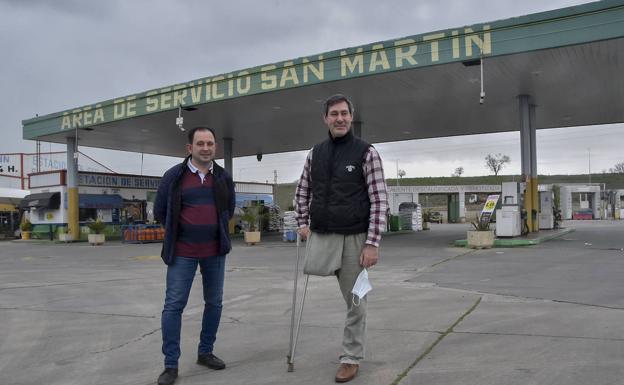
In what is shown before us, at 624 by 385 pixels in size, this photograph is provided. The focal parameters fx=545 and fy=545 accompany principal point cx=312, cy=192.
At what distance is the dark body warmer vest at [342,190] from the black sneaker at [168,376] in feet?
4.71

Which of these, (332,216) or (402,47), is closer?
(332,216)

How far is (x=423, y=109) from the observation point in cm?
2128

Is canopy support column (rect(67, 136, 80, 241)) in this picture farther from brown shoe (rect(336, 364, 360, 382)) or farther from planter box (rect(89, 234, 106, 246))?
brown shoe (rect(336, 364, 360, 382))

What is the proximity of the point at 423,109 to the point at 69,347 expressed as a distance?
715 inches

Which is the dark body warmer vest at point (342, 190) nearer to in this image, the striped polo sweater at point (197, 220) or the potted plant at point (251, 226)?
the striped polo sweater at point (197, 220)

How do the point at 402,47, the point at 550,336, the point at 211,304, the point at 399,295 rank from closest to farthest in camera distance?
the point at 211,304, the point at 550,336, the point at 399,295, the point at 402,47

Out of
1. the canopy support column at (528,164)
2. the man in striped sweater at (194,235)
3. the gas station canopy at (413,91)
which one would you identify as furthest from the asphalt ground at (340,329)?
the canopy support column at (528,164)

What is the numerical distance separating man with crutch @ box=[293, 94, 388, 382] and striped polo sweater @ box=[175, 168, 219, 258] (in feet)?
2.54

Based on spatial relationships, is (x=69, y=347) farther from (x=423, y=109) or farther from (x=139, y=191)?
(x=139, y=191)

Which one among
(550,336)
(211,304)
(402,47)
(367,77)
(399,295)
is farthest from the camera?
(367,77)

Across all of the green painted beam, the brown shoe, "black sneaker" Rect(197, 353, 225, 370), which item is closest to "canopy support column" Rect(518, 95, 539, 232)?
the green painted beam

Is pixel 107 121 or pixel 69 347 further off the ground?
pixel 107 121

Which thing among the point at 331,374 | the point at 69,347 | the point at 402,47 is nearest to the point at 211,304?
the point at 331,374

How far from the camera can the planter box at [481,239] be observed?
51.9ft
